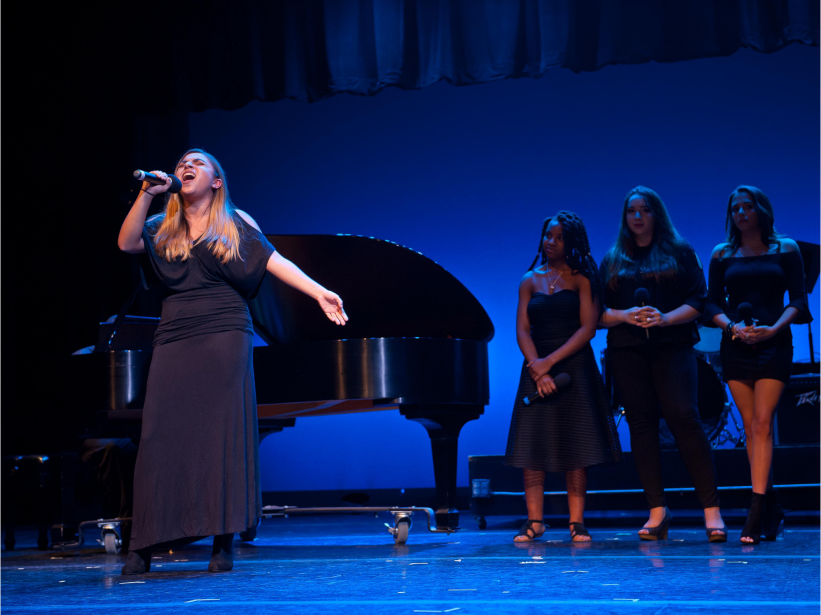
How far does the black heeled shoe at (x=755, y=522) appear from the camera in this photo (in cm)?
312

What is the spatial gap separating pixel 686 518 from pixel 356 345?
7.73 feet

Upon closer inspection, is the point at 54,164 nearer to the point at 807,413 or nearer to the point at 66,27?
the point at 66,27

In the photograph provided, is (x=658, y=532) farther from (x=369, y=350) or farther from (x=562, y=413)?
(x=369, y=350)

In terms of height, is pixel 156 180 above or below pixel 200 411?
above

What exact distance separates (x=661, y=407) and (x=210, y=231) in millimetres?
1909

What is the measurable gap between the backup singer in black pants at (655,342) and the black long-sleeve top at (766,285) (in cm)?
16

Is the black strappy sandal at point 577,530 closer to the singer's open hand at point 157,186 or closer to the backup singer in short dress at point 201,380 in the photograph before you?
the backup singer in short dress at point 201,380

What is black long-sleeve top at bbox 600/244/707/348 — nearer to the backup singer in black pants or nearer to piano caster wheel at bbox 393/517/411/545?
the backup singer in black pants

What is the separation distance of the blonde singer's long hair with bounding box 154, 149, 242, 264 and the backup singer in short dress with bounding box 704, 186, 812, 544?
6.05 ft

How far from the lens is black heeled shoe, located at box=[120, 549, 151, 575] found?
266 cm

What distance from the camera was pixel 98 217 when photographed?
6.24m

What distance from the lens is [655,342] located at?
3.44 metres

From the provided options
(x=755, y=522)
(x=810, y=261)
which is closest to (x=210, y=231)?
(x=755, y=522)

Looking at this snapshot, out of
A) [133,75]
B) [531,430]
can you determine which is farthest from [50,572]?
[133,75]
